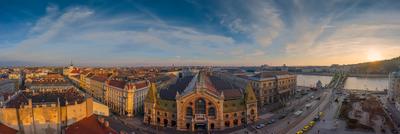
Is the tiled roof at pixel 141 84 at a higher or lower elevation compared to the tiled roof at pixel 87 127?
higher

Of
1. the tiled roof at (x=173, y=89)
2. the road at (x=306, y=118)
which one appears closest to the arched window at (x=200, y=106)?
the tiled roof at (x=173, y=89)

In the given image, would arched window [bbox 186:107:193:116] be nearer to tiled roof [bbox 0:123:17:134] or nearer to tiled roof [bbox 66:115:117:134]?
tiled roof [bbox 66:115:117:134]

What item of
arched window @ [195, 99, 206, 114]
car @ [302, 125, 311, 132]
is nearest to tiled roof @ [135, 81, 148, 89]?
arched window @ [195, 99, 206, 114]

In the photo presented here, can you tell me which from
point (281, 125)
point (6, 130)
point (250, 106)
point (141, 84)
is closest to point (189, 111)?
point (250, 106)

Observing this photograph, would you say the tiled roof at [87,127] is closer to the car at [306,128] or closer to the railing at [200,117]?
the railing at [200,117]

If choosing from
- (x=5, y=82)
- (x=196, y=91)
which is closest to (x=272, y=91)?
(x=196, y=91)
